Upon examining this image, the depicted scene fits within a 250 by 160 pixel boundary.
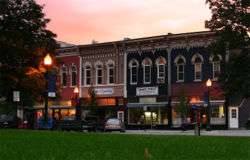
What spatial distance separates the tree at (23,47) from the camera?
4947 centimetres

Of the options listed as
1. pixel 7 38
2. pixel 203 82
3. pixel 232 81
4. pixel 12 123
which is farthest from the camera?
pixel 203 82

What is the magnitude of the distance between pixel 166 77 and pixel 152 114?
4294 millimetres

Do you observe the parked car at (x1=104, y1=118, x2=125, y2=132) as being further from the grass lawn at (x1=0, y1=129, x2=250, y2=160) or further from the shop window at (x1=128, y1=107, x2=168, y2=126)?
the grass lawn at (x1=0, y1=129, x2=250, y2=160)

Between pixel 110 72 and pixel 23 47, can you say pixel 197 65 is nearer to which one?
pixel 110 72

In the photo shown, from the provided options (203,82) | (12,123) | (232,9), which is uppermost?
(232,9)

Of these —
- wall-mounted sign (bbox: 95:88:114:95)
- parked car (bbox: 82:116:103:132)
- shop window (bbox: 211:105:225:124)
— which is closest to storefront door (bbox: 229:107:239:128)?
shop window (bbox: 211:105:225:124)

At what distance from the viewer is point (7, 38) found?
1994 inches

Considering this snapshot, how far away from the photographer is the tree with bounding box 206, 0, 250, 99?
5397 centimetres

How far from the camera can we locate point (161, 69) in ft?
230

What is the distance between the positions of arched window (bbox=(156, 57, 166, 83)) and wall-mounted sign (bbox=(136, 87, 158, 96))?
1.14 metres

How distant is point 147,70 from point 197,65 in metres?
6.40

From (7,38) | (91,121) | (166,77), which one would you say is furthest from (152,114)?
(7,38)

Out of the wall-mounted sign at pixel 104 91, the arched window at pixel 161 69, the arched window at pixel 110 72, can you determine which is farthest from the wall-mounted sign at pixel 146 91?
the arched window at pixel 110 72

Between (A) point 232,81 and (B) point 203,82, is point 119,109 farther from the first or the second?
(A) point 232,81
